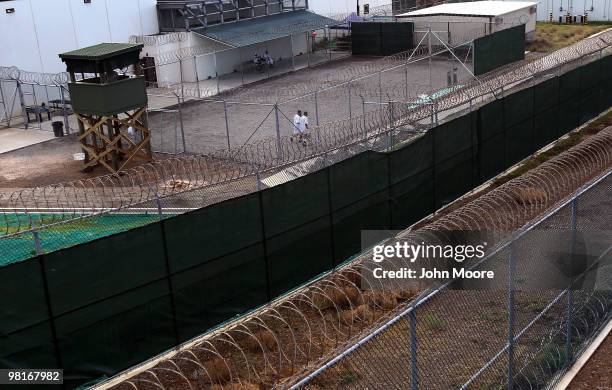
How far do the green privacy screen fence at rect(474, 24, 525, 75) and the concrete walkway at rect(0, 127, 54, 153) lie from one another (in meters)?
19.5

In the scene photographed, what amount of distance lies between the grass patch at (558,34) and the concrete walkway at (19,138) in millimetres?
27170

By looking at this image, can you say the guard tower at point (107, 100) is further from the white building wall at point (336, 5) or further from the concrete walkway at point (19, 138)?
the white building wall at point (336, 5)

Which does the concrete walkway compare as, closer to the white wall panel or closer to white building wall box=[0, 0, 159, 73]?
the white wall panel

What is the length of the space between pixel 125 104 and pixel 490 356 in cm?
1678

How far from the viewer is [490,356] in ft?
35.2

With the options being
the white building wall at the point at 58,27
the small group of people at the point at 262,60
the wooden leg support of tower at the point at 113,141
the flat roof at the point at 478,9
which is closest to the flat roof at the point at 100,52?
the wooden leg support of tower at the point at 113,141

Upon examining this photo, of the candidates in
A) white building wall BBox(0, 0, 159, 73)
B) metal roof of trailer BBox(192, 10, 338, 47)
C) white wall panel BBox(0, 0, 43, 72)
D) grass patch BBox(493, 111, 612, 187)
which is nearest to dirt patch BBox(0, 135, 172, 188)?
white wall panel BBox(0, 0, 43, 72)

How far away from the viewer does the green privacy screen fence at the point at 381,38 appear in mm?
44500

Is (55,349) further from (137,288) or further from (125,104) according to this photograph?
(125,104)

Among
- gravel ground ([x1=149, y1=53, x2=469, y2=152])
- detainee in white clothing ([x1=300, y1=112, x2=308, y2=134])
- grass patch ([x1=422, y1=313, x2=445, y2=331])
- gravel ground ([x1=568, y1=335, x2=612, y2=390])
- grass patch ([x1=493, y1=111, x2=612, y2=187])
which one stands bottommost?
gravel ground ([x1=149, y1=53, x2=469, y2=152])

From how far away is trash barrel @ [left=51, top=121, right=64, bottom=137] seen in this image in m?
30.1

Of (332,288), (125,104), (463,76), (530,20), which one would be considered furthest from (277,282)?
(530,20)

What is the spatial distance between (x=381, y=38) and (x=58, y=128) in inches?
853

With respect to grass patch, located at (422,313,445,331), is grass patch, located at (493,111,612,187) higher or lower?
lower
